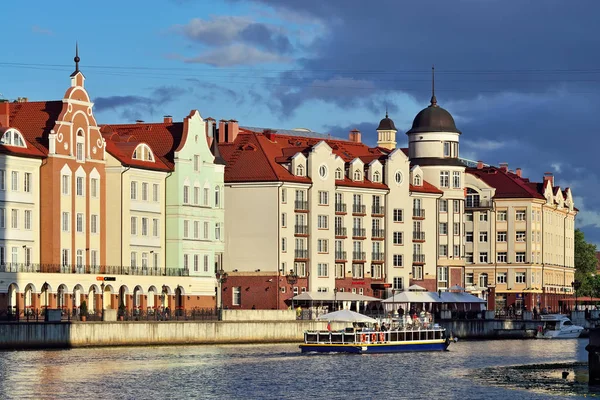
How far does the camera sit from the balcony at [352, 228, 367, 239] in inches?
6909

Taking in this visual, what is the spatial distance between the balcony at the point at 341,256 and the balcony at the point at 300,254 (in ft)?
14.1

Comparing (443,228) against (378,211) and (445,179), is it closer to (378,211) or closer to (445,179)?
(445,179)

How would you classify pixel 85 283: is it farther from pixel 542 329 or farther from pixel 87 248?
pixel 542 329

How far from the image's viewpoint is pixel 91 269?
144 meters

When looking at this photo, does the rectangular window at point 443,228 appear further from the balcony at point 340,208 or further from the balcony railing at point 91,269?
the balcony railing at point 91,269

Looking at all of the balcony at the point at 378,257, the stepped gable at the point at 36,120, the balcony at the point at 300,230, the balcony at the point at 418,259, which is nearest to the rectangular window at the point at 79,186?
the stepped gable at the point at 36,120

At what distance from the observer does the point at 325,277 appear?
171750 millimetres

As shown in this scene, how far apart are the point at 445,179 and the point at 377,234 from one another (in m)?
14.5

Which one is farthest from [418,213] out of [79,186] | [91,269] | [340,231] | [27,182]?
[27,182]

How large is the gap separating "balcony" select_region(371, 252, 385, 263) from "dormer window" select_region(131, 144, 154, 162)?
32897 millimetres

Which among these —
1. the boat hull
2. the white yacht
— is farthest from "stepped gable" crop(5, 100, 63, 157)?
the white yacht

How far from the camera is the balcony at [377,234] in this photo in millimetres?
177625

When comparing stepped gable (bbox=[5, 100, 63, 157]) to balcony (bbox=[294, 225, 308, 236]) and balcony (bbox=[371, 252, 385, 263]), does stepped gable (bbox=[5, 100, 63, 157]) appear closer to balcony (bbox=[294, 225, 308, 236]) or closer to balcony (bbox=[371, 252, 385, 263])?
balcony (bbox=[294, 225, 308, 236])

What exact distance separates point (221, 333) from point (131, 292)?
12.6 metres
